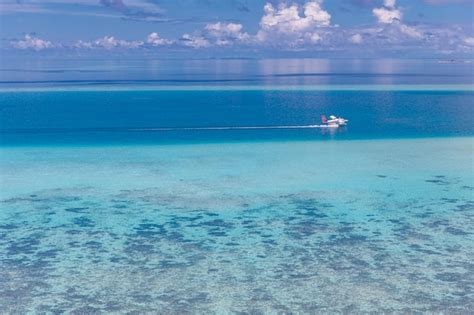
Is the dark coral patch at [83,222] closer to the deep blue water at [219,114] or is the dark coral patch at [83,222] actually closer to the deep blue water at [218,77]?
the deep blue water at [219,114]

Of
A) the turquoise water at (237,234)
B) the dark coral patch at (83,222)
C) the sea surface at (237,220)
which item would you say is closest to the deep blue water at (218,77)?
the sea surface at (237,220)

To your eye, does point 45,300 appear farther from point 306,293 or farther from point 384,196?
point 384,196

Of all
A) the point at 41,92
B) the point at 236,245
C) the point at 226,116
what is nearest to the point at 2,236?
the point at 236,245

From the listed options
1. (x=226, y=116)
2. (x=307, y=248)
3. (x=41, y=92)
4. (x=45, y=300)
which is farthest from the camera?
(x=41, y=92)

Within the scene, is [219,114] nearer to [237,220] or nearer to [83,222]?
[237,220]

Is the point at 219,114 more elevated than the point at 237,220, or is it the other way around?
the point at 219,114

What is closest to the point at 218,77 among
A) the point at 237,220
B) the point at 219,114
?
the point at 219,114
